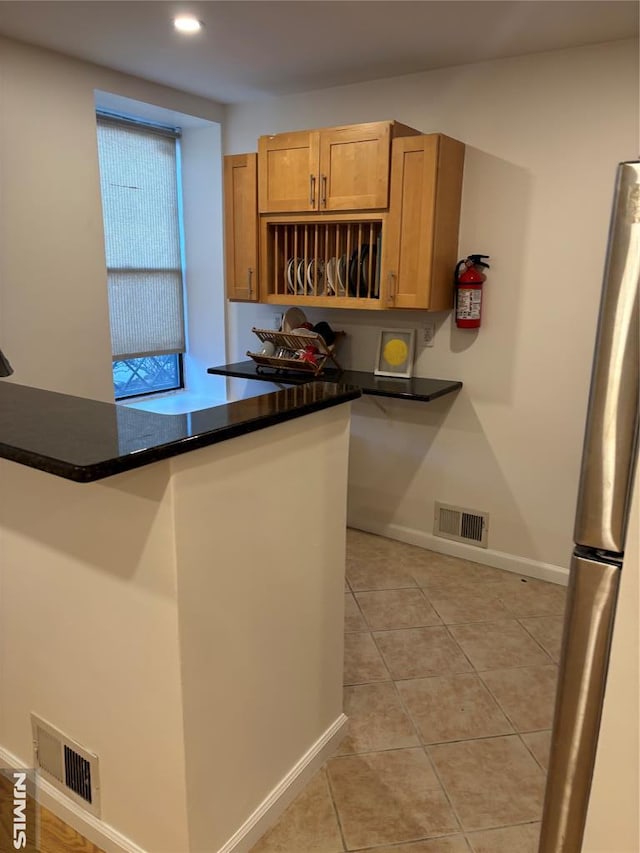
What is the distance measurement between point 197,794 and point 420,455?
235cm

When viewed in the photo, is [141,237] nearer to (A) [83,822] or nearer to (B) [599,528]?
(A) [83,822]

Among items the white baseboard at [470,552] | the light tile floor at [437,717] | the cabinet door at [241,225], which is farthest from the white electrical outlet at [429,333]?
the light tile floor at [437,717]

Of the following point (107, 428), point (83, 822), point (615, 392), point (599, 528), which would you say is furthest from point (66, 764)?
point (615, 392)

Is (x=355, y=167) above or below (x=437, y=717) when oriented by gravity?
above

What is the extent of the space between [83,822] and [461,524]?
2.35m

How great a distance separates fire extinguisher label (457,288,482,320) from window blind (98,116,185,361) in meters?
2.00

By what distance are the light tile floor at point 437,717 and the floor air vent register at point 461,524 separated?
163 millimetres

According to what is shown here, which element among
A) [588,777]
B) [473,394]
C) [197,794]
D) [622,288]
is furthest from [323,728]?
[473,394]

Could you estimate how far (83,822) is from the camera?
170 centimetres

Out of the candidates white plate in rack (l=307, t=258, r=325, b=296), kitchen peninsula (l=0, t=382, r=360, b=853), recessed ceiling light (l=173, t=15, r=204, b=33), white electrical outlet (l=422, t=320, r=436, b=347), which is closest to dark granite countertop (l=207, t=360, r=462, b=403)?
white electrical outlet (l=422, t=320, r=436, b=347)

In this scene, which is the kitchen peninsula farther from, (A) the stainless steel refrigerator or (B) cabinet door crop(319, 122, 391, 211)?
(B) cabinet door crop(319, 122, 391, 211)

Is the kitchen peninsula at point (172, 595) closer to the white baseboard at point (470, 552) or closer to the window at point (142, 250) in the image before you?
the white baseboard at point (470, 552)

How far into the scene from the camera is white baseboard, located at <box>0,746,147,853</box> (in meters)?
1.62

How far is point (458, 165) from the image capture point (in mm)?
3031
